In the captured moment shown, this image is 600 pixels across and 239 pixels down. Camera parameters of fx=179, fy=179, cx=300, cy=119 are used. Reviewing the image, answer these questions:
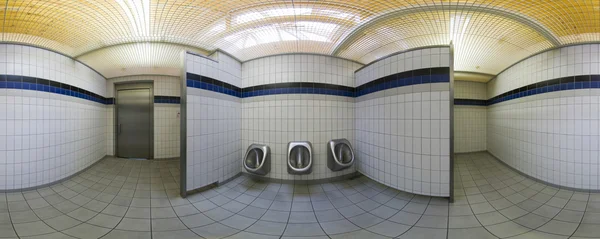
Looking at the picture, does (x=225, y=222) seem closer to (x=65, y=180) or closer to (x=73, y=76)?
(x=65, y=180)

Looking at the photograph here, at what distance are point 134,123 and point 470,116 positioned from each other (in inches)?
333

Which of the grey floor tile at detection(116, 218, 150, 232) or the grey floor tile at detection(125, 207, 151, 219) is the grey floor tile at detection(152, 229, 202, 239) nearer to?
the grey floor tile at detection(116, 218, 150, 232)

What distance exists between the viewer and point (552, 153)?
100 inches

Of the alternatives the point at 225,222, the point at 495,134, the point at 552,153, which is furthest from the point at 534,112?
the point at 225,222

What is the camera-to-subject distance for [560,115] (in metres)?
2.44

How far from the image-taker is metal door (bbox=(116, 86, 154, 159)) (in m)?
4.44

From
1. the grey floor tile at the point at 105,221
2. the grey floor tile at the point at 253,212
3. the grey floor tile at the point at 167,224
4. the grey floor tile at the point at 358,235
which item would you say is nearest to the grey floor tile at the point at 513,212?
the grey floor tile at the point at 358,235

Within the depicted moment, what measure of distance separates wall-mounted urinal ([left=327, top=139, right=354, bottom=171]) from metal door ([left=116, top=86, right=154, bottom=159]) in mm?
4434

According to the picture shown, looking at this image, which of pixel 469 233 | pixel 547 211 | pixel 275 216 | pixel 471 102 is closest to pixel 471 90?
pixel 471 102

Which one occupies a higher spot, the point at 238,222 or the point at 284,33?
the point at 284,33

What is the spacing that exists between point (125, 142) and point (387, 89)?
601 centimetres

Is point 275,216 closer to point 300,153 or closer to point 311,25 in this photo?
point 300,153

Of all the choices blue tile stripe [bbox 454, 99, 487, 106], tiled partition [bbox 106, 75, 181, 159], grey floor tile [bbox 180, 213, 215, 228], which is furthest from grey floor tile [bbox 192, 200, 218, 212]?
blue tile stripe [bbox 454, 99, 487, 106]

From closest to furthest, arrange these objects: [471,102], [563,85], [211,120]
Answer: [563,85] < [211,120] < [471,102]
